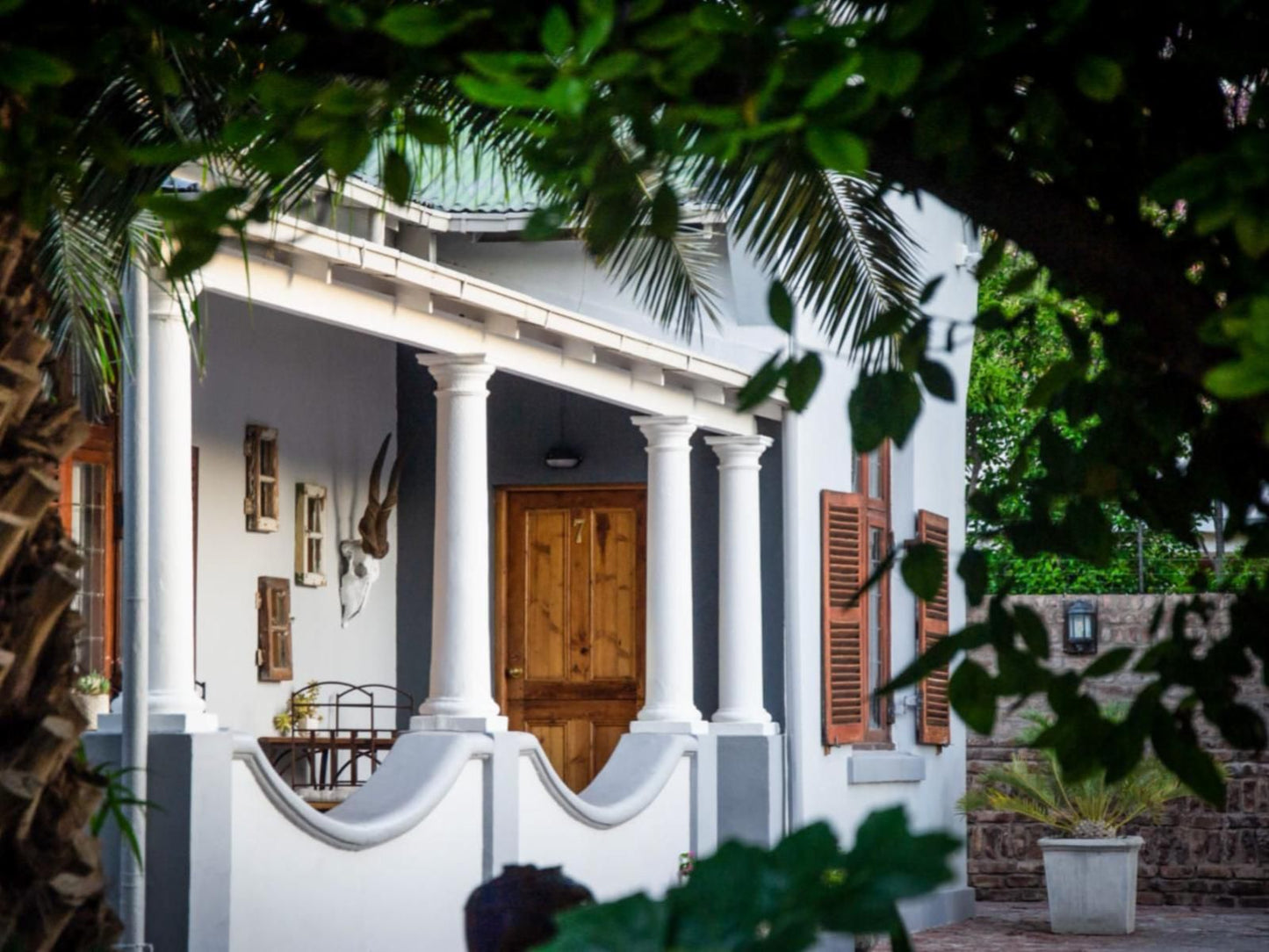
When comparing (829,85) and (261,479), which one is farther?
(261,479)

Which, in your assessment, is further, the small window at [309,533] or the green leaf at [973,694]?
the small window at [309,533]

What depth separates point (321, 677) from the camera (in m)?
11.6

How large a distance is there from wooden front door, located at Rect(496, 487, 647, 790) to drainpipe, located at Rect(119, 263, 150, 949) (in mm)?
5827

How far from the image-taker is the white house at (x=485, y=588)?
742cm

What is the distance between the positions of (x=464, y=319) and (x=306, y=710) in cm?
290

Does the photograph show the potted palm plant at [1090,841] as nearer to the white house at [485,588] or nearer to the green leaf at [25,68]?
the white house at [485,588]

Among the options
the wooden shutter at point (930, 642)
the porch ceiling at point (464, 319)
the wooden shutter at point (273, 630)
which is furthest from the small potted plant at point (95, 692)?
the wooden shutter at point (930, 642)

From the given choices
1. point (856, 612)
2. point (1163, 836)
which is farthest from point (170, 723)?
point (1163, 836)

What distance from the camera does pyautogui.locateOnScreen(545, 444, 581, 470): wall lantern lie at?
12.5 m

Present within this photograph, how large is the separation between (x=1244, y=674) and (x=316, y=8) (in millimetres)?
1319

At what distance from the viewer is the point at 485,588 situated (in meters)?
9.36

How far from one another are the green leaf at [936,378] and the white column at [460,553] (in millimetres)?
7036

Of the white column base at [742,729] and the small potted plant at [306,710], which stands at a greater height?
the small potted plant at [306,710]

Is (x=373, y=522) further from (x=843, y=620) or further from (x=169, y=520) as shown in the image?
(x=169, y=520)
